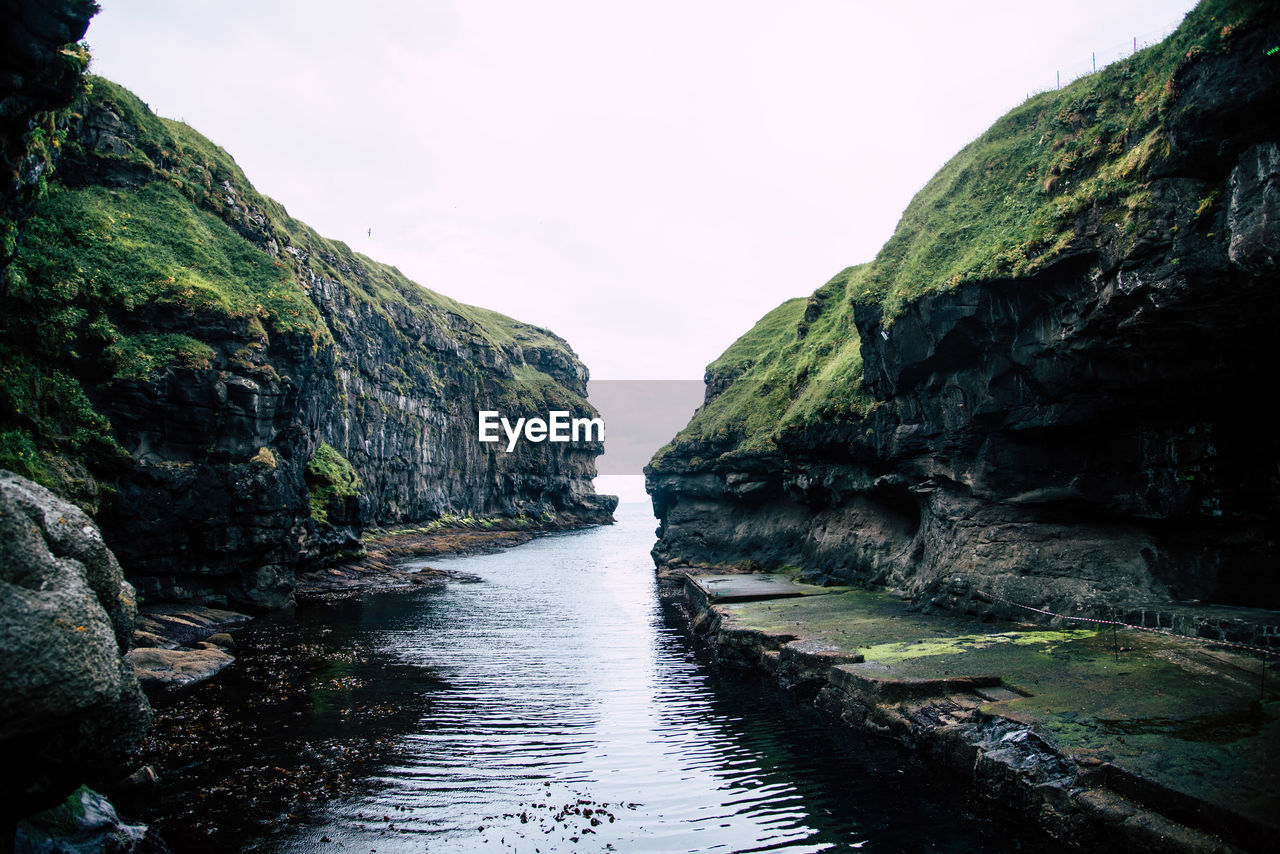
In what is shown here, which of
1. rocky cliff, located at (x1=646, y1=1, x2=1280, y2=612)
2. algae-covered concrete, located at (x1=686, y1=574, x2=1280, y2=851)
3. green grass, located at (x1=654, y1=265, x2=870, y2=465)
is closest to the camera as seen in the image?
algae-covered concrete, located at (x1=686, y1=574, x2=1280, y2=851)

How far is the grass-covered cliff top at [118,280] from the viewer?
94.6 feet

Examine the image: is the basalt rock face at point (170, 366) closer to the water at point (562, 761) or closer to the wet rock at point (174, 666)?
the wet rock at point (174, 666)

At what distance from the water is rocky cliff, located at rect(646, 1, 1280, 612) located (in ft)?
37.5

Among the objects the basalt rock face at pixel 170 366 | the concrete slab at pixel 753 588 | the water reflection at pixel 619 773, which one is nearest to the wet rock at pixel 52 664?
the water reflection at pixel 619 773

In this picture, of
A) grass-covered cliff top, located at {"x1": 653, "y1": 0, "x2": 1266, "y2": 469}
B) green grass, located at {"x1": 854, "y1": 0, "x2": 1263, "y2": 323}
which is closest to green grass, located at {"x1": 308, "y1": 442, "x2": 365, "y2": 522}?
grass-covered cliff top, located at {"x1": 653, "y1": 0, "x2": 1266, "y2": 469}

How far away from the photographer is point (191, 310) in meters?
37.1

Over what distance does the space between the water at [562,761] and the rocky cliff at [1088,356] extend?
11438 millimetres

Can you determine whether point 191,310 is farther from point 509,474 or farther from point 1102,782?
point 509,474

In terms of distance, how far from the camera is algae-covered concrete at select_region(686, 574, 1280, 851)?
10.4 m

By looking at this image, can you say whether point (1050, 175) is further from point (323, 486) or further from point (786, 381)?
point (323, 486)

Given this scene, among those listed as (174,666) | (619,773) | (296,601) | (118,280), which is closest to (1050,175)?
(619,773)

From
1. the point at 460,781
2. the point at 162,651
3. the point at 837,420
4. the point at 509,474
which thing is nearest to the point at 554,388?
the point at 509,474

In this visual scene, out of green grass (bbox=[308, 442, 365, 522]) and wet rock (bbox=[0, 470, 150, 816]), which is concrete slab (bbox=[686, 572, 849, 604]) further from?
green grass (bbox=[308, 442, 365, 522])

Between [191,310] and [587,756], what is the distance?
111 feet
